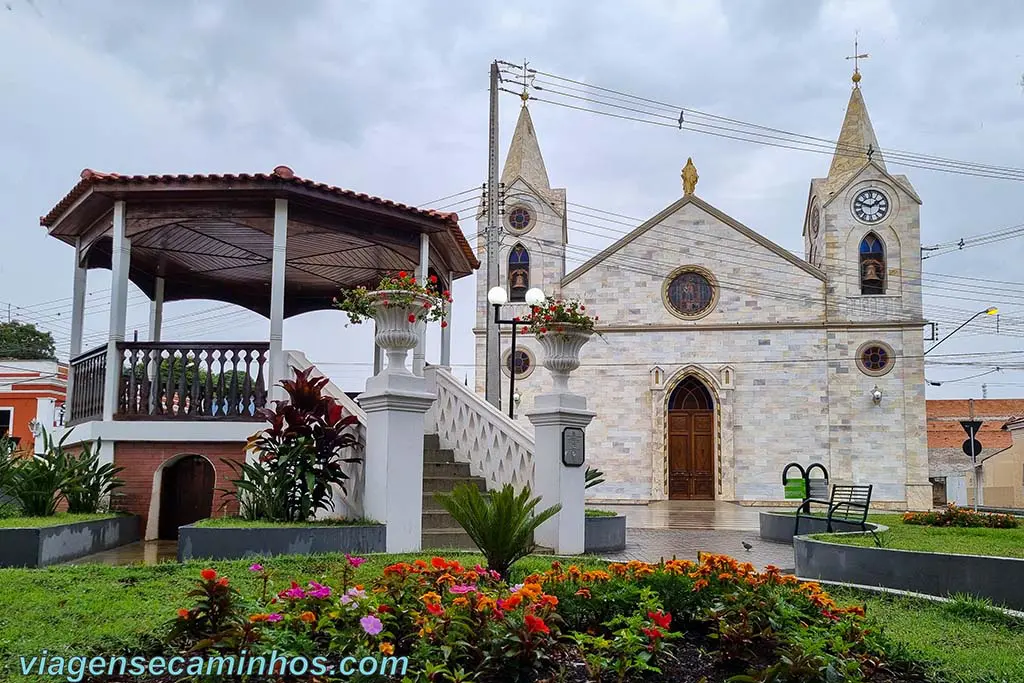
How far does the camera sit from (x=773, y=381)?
96.3 ft

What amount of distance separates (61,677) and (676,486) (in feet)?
87.8

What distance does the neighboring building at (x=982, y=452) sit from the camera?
35594 mm

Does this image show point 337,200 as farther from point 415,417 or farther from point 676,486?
point 676,486

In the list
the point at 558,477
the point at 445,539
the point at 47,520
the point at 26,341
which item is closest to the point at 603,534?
the point at 558,477

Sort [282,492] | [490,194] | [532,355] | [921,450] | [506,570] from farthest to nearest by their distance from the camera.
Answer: [532,355], [921,450], [490,194], [282,492], [506,570]

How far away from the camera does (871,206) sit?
98.8ft

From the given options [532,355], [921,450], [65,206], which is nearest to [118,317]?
[65,206]

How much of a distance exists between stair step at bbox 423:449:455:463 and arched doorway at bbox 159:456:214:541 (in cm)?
286

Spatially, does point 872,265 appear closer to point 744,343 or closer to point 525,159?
point 744,343

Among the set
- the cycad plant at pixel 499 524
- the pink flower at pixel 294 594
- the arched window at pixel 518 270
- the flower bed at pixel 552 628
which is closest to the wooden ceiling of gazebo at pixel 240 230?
the cycad plant at pixel 499 524

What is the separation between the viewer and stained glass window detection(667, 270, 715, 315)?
99.8 ft

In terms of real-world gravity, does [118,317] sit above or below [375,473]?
above

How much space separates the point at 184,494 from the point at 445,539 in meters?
3.99

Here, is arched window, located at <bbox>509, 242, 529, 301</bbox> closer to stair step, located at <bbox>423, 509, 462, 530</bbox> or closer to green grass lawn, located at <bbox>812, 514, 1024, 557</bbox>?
green grass lawn, located at <bbox>812, 514, 1024, 557</bbox>
